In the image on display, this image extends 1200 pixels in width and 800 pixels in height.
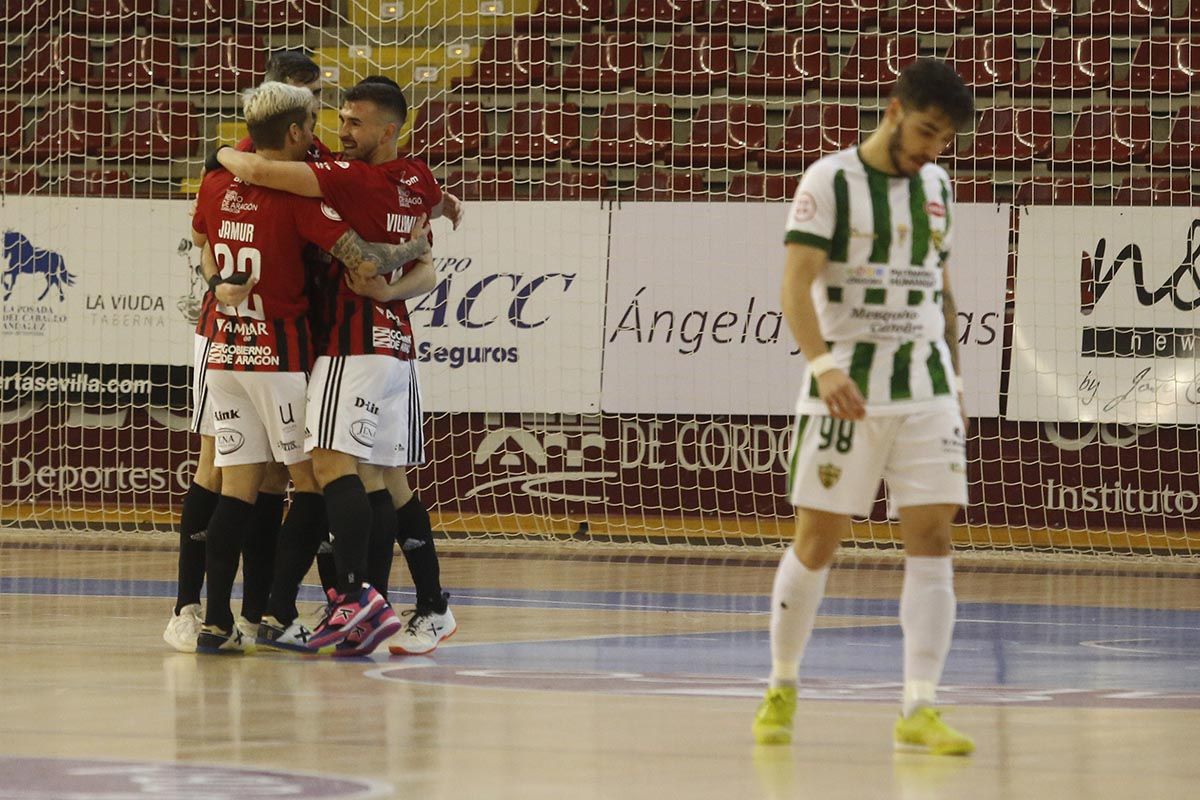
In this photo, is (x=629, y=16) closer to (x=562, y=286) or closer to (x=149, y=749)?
(x=562, y=286)

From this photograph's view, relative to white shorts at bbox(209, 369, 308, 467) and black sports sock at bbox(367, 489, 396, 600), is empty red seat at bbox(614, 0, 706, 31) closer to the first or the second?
black sports sock at bbox(367, 489, 396, 600)

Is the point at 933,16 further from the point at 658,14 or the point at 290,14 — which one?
the point at 290,14

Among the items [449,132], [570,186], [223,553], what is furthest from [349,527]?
[449,132]

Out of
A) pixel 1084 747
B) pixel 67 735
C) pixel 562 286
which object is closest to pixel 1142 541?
pixel 562 286

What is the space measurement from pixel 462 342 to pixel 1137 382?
A: 4.02 m

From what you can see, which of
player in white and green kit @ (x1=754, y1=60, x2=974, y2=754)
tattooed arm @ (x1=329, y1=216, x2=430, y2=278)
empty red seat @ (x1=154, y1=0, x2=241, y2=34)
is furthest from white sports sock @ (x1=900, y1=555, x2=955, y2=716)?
empty red seat @ (x1=154, y1=0, x2=241, y2=34)

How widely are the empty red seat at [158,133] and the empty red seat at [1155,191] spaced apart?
6061mm

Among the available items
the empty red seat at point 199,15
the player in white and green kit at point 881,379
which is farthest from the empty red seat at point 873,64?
the player in white and green kit at point 881,379

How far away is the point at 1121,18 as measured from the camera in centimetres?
1266

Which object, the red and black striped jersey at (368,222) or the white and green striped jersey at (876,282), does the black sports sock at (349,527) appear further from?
the white and green striped jersey at (876,282)

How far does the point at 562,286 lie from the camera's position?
12016 millimetres

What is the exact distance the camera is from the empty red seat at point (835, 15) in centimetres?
1280

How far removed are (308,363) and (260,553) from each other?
68 centimetres

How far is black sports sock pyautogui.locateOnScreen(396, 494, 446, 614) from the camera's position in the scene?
20.2ft
